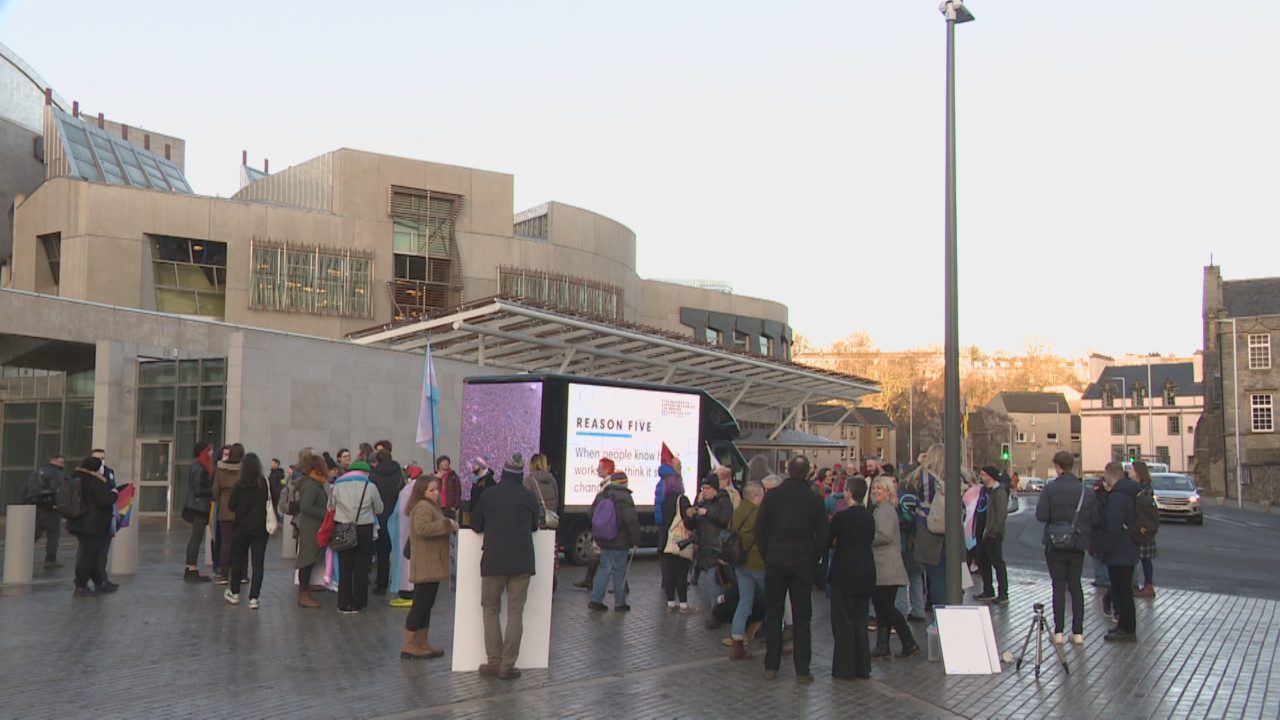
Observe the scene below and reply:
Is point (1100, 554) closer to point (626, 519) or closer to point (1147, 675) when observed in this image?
point (1147, 675)

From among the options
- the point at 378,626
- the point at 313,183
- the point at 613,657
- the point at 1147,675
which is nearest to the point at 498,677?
the point at 613,657

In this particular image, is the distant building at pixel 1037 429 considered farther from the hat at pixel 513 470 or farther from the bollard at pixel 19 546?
the hat at pixel 513 470

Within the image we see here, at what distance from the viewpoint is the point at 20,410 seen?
32469 mm

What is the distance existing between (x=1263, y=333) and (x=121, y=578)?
70742 millimetres

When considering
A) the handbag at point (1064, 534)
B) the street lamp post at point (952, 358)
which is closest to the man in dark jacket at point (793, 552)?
the street lamp post at point (952, 358)

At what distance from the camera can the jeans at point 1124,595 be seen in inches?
436

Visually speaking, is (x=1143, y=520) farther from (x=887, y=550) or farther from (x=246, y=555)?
(x=246, y=555)

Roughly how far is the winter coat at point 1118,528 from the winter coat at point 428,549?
21.3ft

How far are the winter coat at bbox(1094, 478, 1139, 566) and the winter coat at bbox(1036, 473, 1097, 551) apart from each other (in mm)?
586

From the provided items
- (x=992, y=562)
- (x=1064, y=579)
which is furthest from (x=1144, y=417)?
(x=1064, y=579)

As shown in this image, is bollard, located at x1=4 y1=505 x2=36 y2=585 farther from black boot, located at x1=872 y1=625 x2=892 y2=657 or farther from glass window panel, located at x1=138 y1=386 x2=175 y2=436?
glass window panel, located at x1=138 y1=386 x2=175 y2=436

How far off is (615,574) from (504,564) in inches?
157

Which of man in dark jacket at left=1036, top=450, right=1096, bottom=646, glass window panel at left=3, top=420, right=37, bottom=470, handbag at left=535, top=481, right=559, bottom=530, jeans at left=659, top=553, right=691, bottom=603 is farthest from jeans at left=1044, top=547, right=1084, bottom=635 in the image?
glass window panel at left=3, top=420, right=37, bottom=470

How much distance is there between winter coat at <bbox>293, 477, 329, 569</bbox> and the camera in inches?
494
